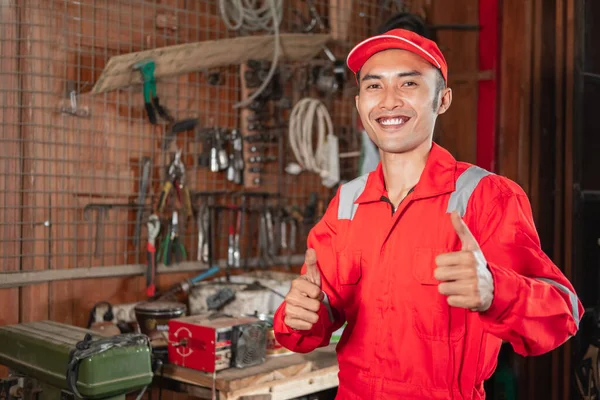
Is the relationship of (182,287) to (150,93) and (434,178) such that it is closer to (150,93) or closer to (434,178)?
(150,93)

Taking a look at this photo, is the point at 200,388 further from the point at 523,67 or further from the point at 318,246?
the point at 523,67

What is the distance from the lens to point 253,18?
363 centimetres

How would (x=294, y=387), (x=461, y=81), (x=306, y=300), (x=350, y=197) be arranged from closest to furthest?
(x=306, y=300)
(x=350, y=197)
(x=294, y=387)
(x=461, y=81)

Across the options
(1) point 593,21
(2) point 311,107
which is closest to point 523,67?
(1) point 593,21

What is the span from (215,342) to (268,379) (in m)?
0.24

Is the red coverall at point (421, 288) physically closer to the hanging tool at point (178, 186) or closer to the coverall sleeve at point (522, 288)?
Answer: the coverall sleeve at point (522, 288)

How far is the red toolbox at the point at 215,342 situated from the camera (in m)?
2.45


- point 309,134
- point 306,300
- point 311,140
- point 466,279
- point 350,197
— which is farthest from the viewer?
point 311,140

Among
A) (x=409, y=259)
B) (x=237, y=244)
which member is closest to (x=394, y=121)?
(x=409, y=259)

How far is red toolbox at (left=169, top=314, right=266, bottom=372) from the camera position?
2.45 meters

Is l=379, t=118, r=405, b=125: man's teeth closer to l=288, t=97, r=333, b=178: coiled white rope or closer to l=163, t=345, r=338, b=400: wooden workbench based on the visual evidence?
l=163, t=345, r=338, b=400: wooden workbench

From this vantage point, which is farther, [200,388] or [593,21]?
[593,21]

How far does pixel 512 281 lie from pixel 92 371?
1.37 metres

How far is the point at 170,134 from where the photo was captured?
3.38m
